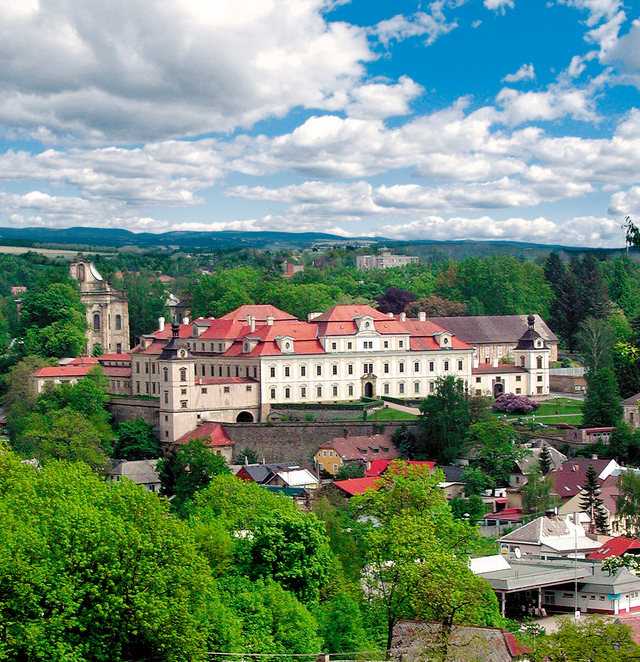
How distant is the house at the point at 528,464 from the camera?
Answer: 6128 cm

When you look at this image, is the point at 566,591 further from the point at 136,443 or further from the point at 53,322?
the point at 53,322

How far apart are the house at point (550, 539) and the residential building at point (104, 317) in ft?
144

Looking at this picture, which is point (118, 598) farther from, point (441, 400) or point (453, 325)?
point (453, 325)

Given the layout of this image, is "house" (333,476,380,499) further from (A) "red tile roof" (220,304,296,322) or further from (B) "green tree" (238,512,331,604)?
(B) "green tree" (238,512,331,604)

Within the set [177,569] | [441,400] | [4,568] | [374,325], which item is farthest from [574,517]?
[4,568]

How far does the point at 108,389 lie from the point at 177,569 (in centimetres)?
4880

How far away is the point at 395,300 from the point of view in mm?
99500

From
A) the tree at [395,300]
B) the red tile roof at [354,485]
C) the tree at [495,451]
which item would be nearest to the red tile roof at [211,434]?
the red tile roof at [354,485]

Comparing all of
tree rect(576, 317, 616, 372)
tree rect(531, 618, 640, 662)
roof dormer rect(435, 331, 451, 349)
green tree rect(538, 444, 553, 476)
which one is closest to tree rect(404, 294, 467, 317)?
tree rect(576, 317, 616, 372)

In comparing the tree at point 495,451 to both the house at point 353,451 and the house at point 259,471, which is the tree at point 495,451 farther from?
the house at point 259,471

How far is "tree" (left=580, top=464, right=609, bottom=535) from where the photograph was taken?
5575 centimetres

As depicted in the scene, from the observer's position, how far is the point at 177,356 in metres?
68.2

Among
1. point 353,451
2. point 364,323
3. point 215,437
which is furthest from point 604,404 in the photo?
point 215,437

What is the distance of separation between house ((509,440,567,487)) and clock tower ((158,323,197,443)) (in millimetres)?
18092
